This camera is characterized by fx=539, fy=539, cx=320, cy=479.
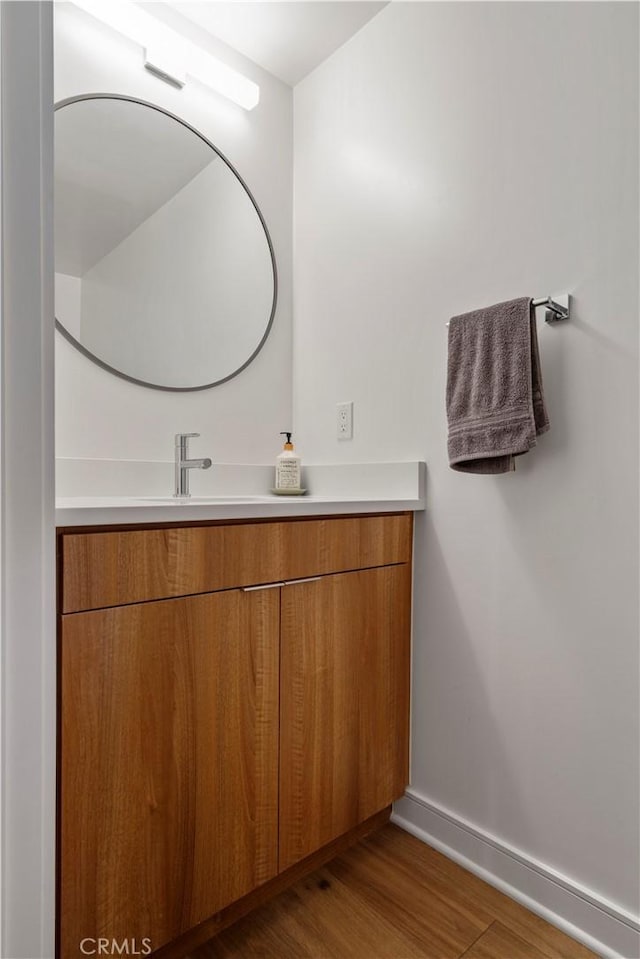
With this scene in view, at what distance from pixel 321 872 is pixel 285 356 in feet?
4.97

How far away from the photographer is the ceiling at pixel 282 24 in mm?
1582

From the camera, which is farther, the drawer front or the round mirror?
the round mirror

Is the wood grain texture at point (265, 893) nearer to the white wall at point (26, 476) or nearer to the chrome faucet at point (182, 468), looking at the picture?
the white wall at point (26, 476)

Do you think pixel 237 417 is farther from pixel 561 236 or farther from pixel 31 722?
pixel 31 722

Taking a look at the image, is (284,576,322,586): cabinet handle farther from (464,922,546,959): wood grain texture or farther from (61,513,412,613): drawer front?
(464,922,546,959): wood grain texture

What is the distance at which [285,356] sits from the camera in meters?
1.90

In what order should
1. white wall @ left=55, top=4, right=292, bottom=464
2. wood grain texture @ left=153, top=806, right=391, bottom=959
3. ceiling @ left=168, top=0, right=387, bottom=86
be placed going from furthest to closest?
1. ceiling @ left=168, top=0, right=387, bottom=86
2. white wall @ left=55, top=4, right=292, bottom=464
3. wood grain texture @ left=153, top=806, right=391, bottom=959

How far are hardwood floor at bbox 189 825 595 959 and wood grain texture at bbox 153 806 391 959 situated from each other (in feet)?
0.06

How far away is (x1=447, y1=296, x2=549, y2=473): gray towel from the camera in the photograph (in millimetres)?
1159

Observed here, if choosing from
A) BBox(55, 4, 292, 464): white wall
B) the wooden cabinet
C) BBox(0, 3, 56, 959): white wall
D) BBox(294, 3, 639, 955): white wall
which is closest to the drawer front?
the wooden cabinet

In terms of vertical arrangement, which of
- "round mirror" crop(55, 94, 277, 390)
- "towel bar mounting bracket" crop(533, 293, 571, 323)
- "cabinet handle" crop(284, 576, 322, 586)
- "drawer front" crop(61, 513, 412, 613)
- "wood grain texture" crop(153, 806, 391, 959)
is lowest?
"wood grain texture" crop(153, 806, 391, 959)

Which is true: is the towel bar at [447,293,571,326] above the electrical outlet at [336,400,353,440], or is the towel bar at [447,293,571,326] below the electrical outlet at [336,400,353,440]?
above

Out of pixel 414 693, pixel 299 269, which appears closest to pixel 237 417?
pixel 299 269

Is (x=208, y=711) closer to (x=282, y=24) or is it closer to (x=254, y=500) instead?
(x=254, y=500)
